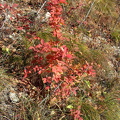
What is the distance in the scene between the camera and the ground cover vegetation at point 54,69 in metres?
2.24

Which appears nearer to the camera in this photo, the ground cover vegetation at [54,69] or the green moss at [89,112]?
the ground cover vegetation at [54,69]

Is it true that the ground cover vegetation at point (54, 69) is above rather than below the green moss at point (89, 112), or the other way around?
above

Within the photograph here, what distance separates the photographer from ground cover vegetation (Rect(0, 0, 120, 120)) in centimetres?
224

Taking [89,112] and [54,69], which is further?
[89,112]

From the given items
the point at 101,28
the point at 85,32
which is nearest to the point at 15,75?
the point at 85,32

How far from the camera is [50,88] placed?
8.07ft

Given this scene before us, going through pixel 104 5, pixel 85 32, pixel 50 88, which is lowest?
pixel 50 88

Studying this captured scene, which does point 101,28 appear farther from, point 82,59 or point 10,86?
point 10,86

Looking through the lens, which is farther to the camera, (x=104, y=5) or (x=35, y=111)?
(x=104, y=5)

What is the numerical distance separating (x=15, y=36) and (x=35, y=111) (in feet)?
4.88

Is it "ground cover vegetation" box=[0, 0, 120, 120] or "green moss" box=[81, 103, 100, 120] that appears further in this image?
"green moss" box=[81, 103, 100, 120]

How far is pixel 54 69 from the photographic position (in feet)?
6.59

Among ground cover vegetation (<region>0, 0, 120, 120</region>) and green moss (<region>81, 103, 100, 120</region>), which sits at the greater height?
ground cover vegetation (<region>0, 0, 120, 120</region>)

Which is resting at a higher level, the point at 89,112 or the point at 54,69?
the point at 54,69
